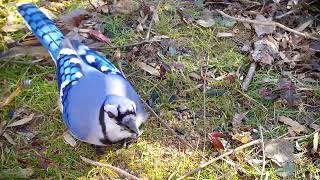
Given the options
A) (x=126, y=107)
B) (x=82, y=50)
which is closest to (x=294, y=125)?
(x=126, y=107)

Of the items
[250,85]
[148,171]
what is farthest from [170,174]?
[250,85]

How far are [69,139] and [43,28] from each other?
659 millimetres

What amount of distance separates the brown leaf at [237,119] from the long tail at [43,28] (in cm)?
100

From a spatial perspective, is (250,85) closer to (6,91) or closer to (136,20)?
(136,20)

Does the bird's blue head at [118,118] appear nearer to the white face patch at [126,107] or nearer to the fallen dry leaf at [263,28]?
the white face patch at [126,107]

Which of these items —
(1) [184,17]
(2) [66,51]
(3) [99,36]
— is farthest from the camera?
(1) [184,17]

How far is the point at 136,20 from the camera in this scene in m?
3.51

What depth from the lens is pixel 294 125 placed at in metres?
2.92

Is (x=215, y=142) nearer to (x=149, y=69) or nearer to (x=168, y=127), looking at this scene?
(x=168, y=127)

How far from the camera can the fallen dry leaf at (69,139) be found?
283 centimetres

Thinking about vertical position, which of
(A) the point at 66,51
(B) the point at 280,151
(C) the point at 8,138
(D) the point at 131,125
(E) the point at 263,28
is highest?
(A) the point at 66,51

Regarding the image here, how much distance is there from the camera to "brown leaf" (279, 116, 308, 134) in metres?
2.89

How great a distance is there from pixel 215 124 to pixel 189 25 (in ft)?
2.66

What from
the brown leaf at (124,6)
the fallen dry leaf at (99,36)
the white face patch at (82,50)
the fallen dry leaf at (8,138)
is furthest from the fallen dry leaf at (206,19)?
the fallen dry leaf at (8,138)
